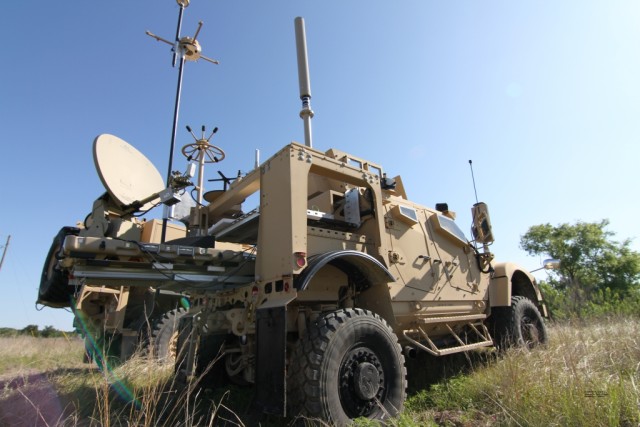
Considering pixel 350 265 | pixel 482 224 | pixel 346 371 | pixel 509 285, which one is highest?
pixel 482 224

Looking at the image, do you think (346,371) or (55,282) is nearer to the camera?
(346,371)

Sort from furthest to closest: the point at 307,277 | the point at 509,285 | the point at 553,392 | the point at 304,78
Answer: the point at 304,78
the point at 509,285
the point at 307,277
the point at 553,392

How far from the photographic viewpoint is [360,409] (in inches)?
141

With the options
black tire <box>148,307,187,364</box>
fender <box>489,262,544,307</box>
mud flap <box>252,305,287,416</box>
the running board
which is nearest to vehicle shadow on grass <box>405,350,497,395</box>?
the running board

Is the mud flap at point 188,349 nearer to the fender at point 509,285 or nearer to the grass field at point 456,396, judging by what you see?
the grass field at point 456,396

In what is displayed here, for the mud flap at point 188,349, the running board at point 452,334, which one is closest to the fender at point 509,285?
Answer: the running board at point 452,334

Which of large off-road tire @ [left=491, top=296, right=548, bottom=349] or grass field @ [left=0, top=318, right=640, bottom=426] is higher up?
large off-road tire @ [left=491, top=296, right=548, bottom=349]

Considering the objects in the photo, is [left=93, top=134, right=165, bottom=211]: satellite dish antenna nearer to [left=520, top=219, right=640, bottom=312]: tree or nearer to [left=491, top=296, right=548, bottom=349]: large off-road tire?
[left=491, top=296, right=548, bottom=349]: large off-road tire

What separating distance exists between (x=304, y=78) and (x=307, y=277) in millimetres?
4402

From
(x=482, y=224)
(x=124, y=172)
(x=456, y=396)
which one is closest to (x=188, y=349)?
(x=124, y=172)

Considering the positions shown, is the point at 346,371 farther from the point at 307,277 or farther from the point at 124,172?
the point at 124,172

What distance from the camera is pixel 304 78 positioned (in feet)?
22.2

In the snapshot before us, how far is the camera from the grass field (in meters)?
2.86

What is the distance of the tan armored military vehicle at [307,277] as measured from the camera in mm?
3492
